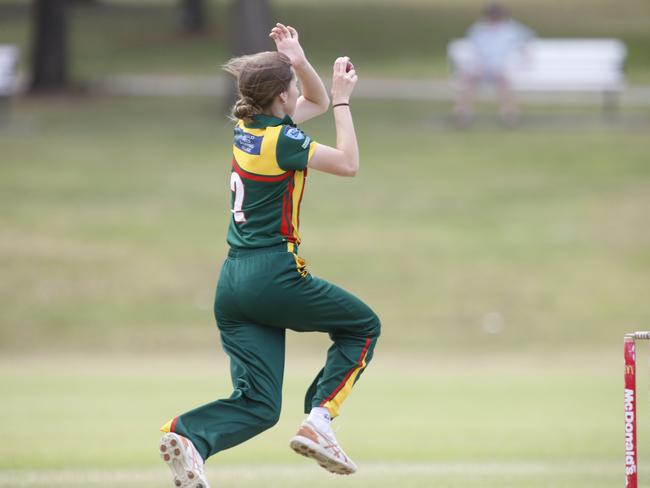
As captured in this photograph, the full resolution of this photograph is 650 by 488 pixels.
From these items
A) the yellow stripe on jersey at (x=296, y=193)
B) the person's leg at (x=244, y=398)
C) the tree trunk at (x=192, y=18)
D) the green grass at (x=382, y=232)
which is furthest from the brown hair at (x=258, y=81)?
the tree trunk at (x=192, y=18)

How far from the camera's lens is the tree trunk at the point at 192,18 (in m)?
38.5

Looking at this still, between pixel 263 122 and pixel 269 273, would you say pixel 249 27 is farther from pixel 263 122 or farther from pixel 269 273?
pixel 269 273

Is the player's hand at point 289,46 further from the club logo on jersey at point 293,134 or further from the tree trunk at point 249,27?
the tree trunk at point 249,27

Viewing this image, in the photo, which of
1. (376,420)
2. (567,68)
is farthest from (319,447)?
(567,68)

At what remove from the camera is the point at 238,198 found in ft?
19.5

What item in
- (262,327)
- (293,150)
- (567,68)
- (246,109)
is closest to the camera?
(293,150)

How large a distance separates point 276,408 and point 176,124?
63.8ft

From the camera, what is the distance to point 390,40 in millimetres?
36875

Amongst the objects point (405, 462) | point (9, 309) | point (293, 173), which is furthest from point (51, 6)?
point (293, 173)

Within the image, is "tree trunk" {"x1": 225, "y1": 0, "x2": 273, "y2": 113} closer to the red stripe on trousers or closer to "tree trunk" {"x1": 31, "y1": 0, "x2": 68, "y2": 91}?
"tree trunk" {"x1": 31, "y1": 0, "x2": 68, "y2": 91}

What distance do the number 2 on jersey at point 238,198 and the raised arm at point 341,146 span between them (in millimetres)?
351

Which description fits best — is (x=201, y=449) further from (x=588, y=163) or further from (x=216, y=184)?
(x=588, y=163)

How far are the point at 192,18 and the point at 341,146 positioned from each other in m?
33.6

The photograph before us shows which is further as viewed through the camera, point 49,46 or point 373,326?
point 49,46
